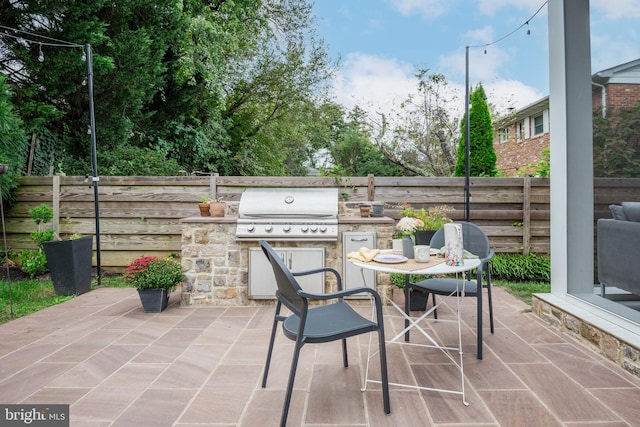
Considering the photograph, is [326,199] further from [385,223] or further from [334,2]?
[334,2]

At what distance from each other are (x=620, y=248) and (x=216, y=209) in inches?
133

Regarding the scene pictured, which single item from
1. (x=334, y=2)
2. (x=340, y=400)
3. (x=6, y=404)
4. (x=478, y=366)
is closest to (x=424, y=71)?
(x=334, y=2)

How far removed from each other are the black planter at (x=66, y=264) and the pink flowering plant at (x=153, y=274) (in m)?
0.83

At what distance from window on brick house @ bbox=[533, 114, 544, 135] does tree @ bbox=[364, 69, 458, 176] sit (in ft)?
11.2

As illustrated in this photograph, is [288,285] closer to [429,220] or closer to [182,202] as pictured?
[429,220]

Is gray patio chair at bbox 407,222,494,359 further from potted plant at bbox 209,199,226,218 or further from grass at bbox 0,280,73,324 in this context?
grass at bbox 0,280,73,324

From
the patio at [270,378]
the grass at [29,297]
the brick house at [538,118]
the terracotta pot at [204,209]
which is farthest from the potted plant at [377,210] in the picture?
the grass at [29,297]

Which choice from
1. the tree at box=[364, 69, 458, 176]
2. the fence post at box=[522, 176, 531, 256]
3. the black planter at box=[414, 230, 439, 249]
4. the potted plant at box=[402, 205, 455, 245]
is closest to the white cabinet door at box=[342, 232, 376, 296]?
the potted plant at box=[402, 205, 455, 245]

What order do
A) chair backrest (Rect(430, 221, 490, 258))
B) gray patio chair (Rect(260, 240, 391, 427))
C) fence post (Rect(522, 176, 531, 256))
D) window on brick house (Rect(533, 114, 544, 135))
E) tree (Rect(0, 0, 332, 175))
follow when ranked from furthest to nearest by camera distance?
window on brick house (Rect(533, 114, 544, 135)) → tree (Rect(0, 0, 332, 175)) → fence post (Rect(522, 176, 531, 256)) → chair backrest (Rect(430, 221, 490, 258)) → gray patio chair (Rect(260, 240, 391, 427))

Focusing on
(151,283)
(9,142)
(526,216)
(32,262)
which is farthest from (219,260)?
(526,216)

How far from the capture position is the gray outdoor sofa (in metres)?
2.62

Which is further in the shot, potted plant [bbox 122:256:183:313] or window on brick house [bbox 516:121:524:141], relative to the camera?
window on brick house [bbox 516:121:524:141]

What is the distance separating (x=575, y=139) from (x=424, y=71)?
5.93m

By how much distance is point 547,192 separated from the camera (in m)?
4.81
